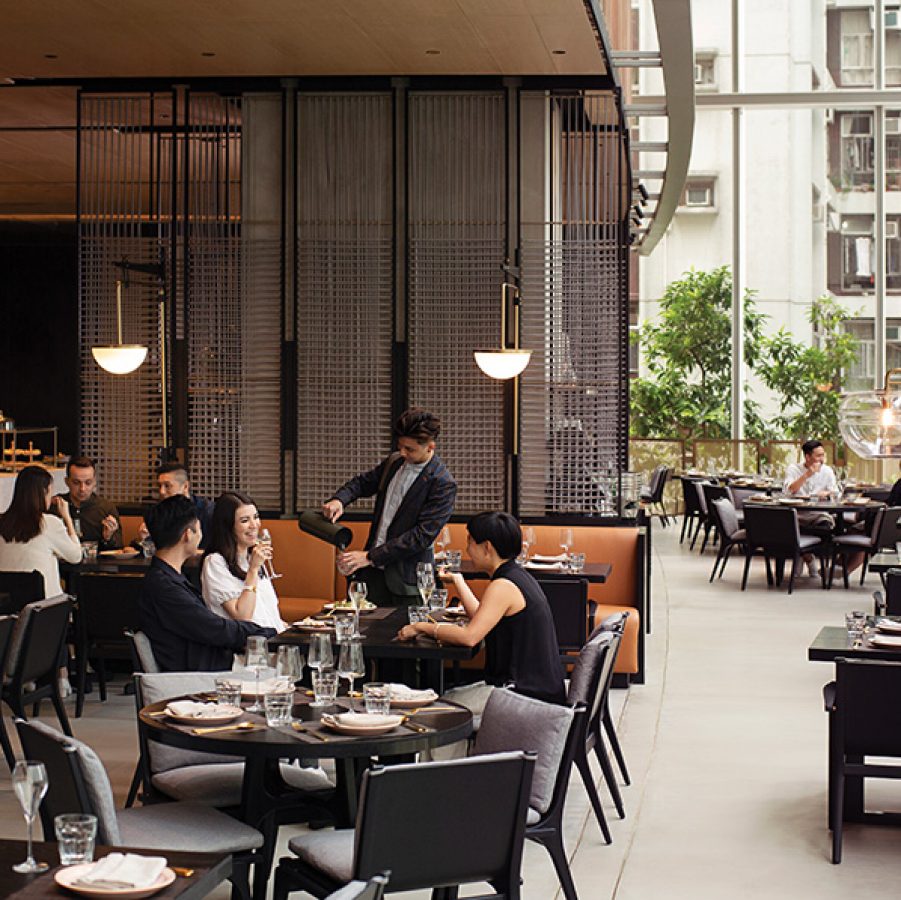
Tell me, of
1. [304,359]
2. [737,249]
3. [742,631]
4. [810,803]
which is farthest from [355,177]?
[737,249]

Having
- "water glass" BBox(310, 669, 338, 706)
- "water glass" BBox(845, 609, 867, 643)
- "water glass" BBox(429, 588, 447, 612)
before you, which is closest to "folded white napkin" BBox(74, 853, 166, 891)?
"water glass" BBox(310, 669, 338, 706)

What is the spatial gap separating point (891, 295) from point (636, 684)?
41.1ft

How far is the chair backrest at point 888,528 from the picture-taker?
1312 cm

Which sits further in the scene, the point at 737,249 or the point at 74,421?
the point at 74,421

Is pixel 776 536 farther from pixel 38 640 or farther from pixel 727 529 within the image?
pixel 38 640

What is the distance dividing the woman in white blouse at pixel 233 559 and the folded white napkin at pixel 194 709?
4.44ft

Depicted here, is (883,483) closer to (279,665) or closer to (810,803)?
(810,803)

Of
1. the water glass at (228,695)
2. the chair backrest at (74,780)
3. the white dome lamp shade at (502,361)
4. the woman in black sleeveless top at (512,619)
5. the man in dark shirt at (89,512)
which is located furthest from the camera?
the man in dark shirt at (89,512)

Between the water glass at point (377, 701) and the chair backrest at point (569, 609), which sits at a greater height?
the water glass at point (377, 701)

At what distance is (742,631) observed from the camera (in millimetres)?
11430

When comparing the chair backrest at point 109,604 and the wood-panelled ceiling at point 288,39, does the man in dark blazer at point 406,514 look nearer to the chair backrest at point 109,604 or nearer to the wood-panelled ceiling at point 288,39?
the chair backrest at point 109,604

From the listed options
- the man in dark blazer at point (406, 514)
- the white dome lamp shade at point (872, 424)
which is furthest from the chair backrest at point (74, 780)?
the man in dark blazer at point (406, 514)

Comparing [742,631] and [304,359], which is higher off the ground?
[304,359]

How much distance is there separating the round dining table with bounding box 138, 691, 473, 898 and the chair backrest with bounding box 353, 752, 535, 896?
567mm
